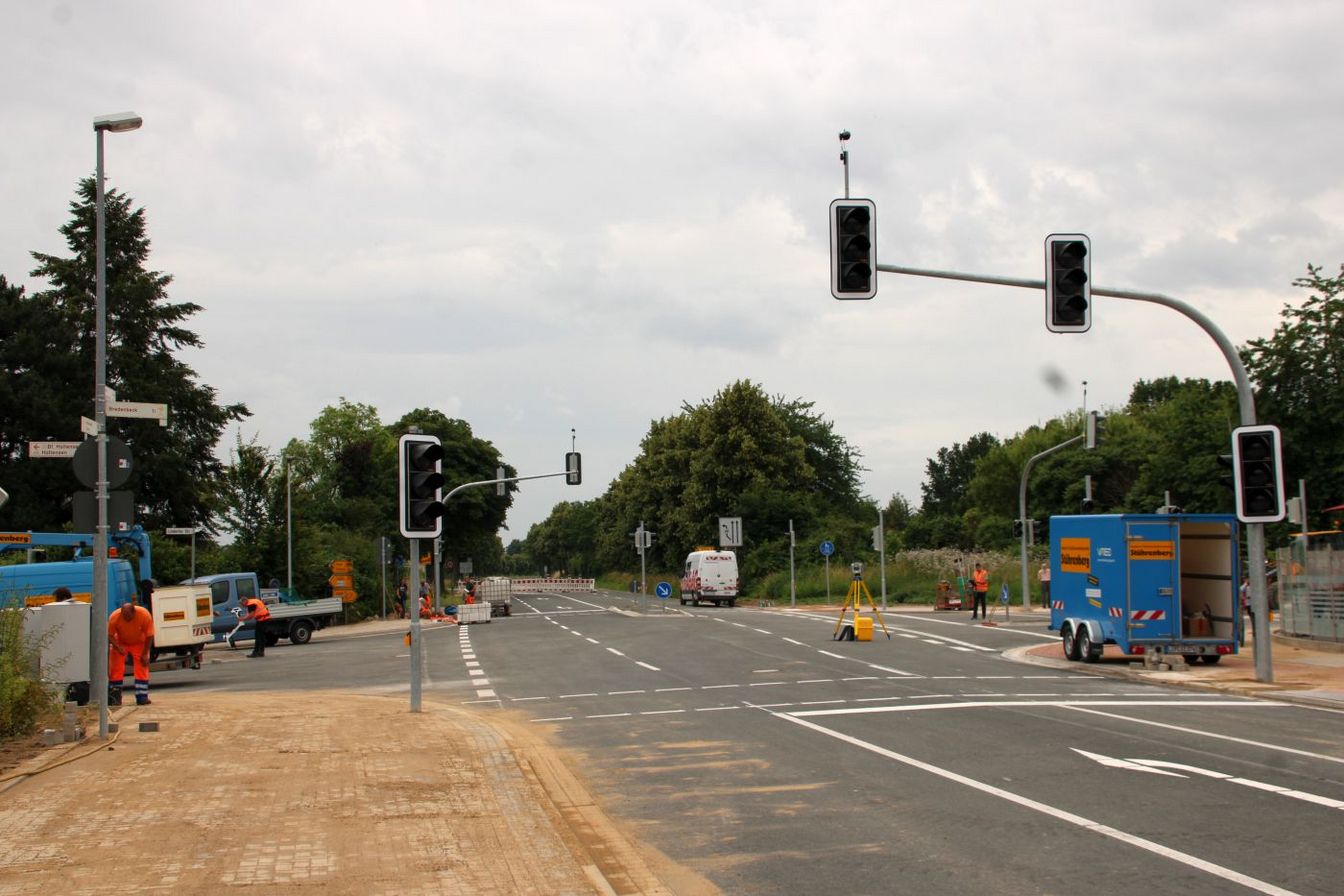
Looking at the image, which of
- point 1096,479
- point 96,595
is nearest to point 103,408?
point 96,595

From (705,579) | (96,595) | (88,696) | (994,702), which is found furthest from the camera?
(705,579)

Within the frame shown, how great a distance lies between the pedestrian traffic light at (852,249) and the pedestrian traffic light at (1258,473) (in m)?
7.44

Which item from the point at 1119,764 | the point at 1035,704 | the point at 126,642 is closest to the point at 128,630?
the point at 126,642

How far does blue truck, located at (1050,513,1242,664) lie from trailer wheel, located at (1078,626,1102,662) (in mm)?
19

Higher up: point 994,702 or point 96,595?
point 96,595

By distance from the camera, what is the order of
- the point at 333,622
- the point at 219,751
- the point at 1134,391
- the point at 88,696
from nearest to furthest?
the point at 219,751, the point at 88,696, the point at 333,622, the point at 1134,391

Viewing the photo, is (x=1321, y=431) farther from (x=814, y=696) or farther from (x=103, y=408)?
(x=103, y=408)

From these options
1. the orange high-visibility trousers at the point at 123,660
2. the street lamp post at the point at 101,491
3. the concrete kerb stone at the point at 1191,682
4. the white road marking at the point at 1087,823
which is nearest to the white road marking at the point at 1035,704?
the concrete kerb stone at the point at 1191,682

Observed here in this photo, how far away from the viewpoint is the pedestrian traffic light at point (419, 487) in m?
15.6

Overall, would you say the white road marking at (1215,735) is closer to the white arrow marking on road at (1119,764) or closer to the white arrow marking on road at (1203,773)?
the white arrow marking on road at (1203,773)

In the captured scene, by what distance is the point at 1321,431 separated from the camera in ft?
121

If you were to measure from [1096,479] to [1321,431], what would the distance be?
44672mm

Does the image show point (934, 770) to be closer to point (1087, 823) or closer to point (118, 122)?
point (1087, 823)

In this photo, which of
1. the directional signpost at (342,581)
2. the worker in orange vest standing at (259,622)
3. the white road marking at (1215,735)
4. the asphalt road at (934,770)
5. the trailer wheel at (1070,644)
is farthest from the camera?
the directional signpost at (342,581)
